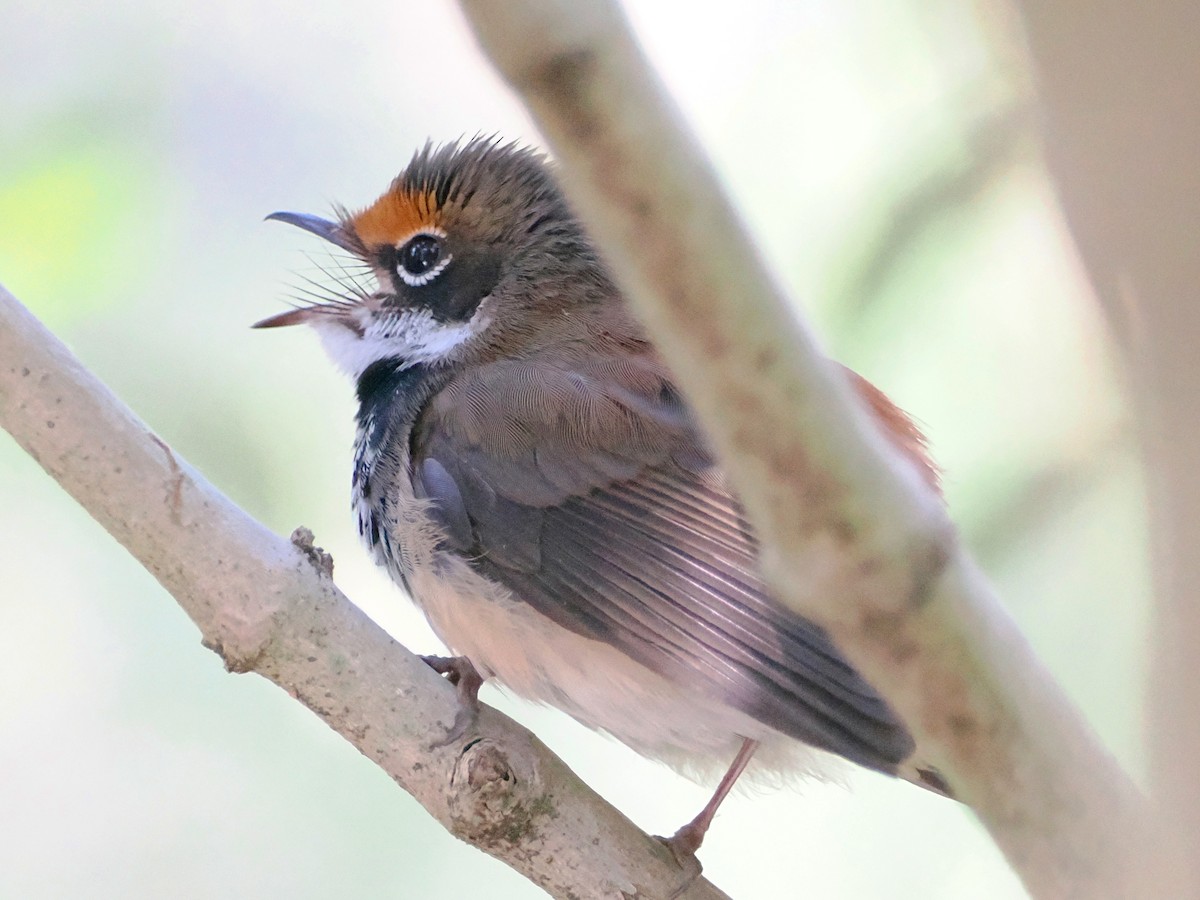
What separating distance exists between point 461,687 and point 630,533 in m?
0.44

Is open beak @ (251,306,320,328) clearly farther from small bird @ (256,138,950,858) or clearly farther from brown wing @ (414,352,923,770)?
brown wing @ (414,352,923,770)

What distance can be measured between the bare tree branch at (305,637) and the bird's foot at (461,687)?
13 millimetres

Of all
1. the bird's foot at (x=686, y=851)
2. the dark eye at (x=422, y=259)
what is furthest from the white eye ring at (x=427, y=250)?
the bird's foot at (x=686, y=851)

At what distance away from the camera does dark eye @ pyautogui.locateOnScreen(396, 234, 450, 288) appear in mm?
3320

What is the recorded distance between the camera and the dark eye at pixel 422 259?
3320mm

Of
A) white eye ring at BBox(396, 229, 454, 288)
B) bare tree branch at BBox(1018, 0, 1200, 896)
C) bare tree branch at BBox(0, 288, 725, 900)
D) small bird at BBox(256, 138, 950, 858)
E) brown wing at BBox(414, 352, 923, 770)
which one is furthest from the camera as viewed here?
white eye ring at BBox(396, 229, 454, 288)

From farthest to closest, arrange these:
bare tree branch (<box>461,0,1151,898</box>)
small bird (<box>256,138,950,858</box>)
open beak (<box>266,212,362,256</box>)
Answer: open beak (<box>266,212,362,256</box>) < small bird (<box>256,138,950,858</box>) < bare tree branch (<box>461,0,1151,898</box>)

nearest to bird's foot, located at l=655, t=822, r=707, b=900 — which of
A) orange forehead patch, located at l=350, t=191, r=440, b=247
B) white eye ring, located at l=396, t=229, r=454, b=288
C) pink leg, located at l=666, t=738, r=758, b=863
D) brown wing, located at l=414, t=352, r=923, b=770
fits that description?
pink leg, located at l=666, t=738, r=758, b=863

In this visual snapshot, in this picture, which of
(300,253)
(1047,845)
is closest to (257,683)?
(300,253)

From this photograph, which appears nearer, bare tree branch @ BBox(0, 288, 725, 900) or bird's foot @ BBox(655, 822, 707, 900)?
bare tree branch @ BBox(0, 288, 725, 900)

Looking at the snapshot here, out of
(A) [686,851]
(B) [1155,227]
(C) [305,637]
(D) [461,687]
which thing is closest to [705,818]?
(A) [686,851]

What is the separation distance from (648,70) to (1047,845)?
74cm

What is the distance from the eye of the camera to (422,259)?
3.34 metres

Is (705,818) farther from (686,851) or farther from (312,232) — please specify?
(312,232)
